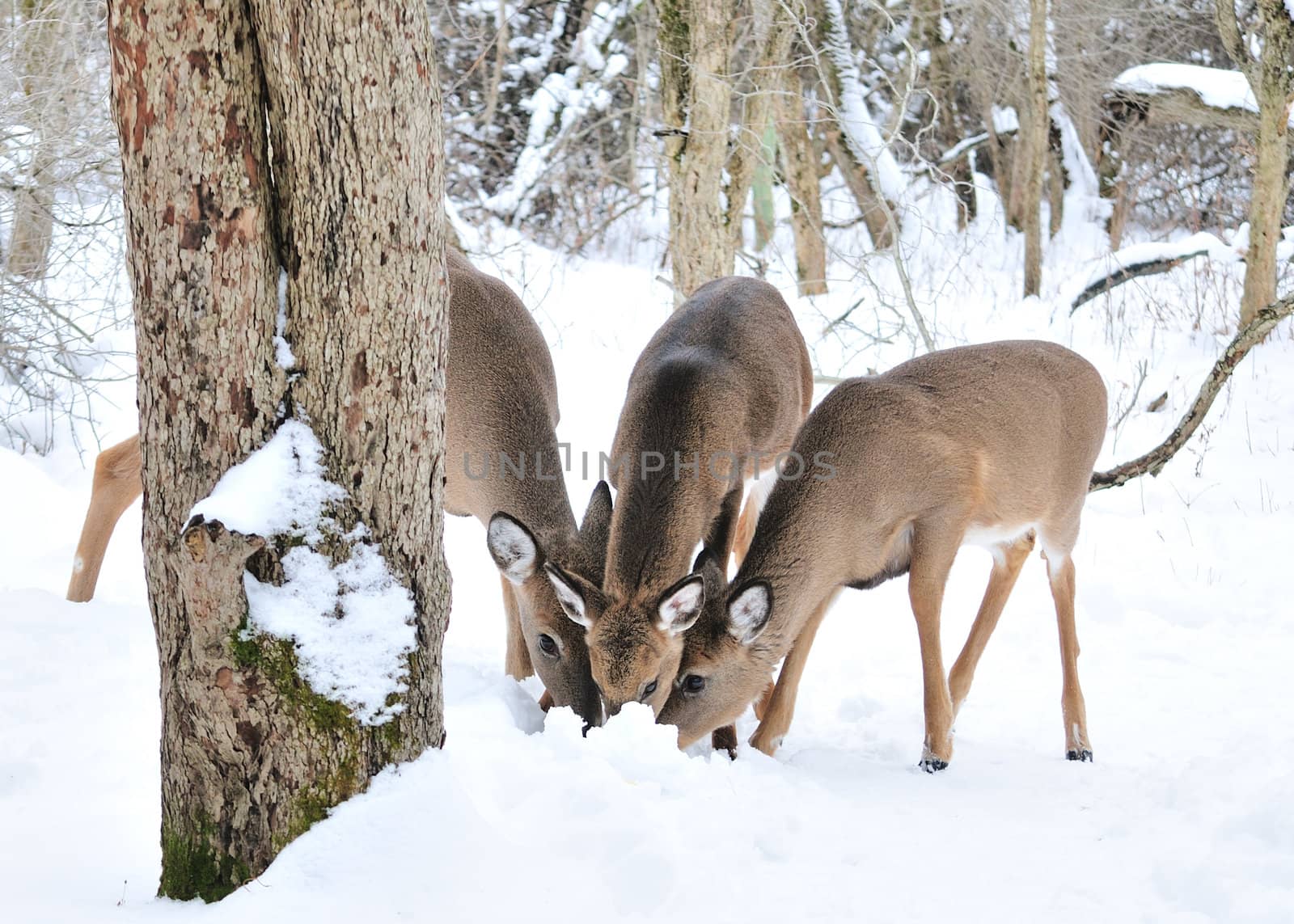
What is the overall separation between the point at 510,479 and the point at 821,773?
1.85 meters

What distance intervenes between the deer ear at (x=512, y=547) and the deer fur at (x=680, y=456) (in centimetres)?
16

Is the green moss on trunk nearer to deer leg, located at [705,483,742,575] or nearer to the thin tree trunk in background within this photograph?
deer leg, located at [705,483,742,575]

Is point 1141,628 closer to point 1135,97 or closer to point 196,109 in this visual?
point 196,109

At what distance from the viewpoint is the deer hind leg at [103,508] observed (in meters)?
5.83

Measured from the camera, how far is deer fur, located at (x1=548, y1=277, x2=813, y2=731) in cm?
471

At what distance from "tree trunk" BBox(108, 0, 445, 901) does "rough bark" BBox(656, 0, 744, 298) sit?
4850 millimetres

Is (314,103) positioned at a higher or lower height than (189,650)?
higher

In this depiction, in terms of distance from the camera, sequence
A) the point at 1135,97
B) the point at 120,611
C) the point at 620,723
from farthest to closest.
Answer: the point at 1135,97, the point at 120,611, the point at 620,723

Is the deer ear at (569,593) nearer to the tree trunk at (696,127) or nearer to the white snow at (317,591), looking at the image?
the white snow at (317,591)

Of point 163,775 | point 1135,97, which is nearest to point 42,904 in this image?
point 163,775

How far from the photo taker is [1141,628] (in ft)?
21.6

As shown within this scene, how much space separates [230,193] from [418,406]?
706mm

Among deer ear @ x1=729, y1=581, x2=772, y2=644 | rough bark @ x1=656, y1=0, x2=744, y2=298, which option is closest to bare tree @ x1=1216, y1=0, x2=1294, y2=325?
rough bark @ x1=656, y1=0, x2=744, y2=298

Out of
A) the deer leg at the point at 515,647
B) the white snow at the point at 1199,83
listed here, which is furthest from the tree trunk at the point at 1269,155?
the deer leg at the point at 515,647
